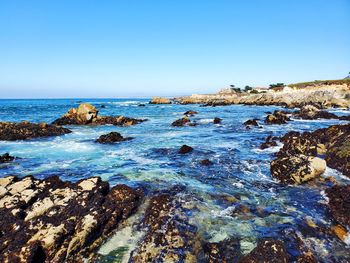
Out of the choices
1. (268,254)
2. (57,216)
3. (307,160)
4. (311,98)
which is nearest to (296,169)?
(307,160)

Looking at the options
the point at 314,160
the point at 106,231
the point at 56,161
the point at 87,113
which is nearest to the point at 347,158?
the point at 314,160

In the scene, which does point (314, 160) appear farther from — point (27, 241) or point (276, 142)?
point (27, 241)

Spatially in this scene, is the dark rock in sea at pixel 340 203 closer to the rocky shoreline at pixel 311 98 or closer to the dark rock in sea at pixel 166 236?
the dark rock in sea at pixel 166 236

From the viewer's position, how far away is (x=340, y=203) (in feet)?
26.7

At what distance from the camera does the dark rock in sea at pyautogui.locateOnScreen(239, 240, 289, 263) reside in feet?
18.0

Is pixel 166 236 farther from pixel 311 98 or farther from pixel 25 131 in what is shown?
pixel 311 98

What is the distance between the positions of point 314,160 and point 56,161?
12.5 meters

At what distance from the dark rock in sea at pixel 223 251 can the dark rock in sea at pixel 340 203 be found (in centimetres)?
325

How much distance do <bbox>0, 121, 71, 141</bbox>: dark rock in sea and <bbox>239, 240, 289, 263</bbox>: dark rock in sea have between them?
22.9 metres

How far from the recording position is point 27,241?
6223mm

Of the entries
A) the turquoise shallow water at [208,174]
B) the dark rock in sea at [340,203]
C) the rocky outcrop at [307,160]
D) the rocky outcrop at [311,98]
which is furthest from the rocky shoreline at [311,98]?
the dark rock in sea at [340,203]

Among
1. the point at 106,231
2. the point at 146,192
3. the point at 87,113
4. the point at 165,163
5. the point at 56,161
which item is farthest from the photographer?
the point at 87,113

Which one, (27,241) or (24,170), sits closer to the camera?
(27,241)

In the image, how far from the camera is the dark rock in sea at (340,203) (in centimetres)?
751
